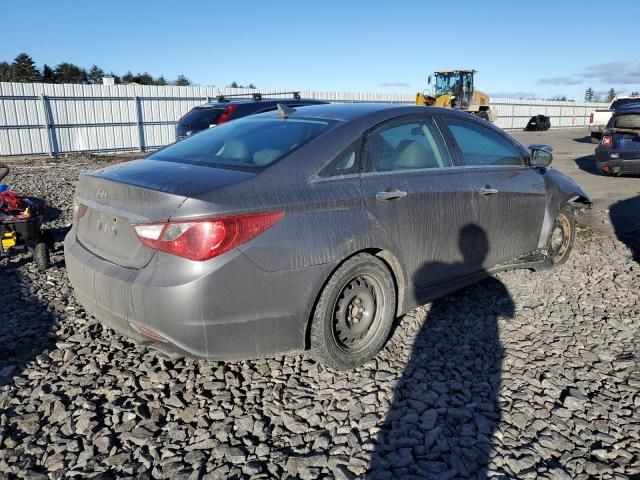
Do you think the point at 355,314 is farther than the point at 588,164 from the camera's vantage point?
No

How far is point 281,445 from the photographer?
8.14 ft

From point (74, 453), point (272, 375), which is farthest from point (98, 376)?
point (272, 375)

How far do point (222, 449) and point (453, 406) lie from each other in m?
1.29

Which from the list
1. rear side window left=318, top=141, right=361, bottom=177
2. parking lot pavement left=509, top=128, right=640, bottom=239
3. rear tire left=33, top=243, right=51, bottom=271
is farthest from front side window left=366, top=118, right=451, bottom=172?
parking lot pavement left=509, top=128, right=640, bottom=239

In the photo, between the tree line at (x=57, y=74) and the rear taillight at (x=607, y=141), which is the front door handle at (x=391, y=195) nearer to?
the rear taillight at (x=607, y=141)

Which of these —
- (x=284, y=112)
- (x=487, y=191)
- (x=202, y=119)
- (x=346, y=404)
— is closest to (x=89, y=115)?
(x=202, y=119)

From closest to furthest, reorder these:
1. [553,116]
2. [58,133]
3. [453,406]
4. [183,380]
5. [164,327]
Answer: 1. [164,327]
2. [453,406]
3. [183,380]
4. [58,133]
5. [553,116]

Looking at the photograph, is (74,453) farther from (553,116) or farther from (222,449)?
(553,116)

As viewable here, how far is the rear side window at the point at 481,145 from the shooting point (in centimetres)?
393

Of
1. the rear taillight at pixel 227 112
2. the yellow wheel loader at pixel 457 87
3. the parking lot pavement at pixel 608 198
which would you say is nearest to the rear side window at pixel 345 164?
the parking lot pavement at pixel 608 198

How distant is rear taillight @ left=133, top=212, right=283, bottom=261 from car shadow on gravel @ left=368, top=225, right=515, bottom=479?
125 cm

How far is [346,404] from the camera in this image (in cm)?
282

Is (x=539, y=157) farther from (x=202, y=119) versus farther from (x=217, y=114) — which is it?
(x=202, y=119)

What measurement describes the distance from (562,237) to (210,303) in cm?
415
